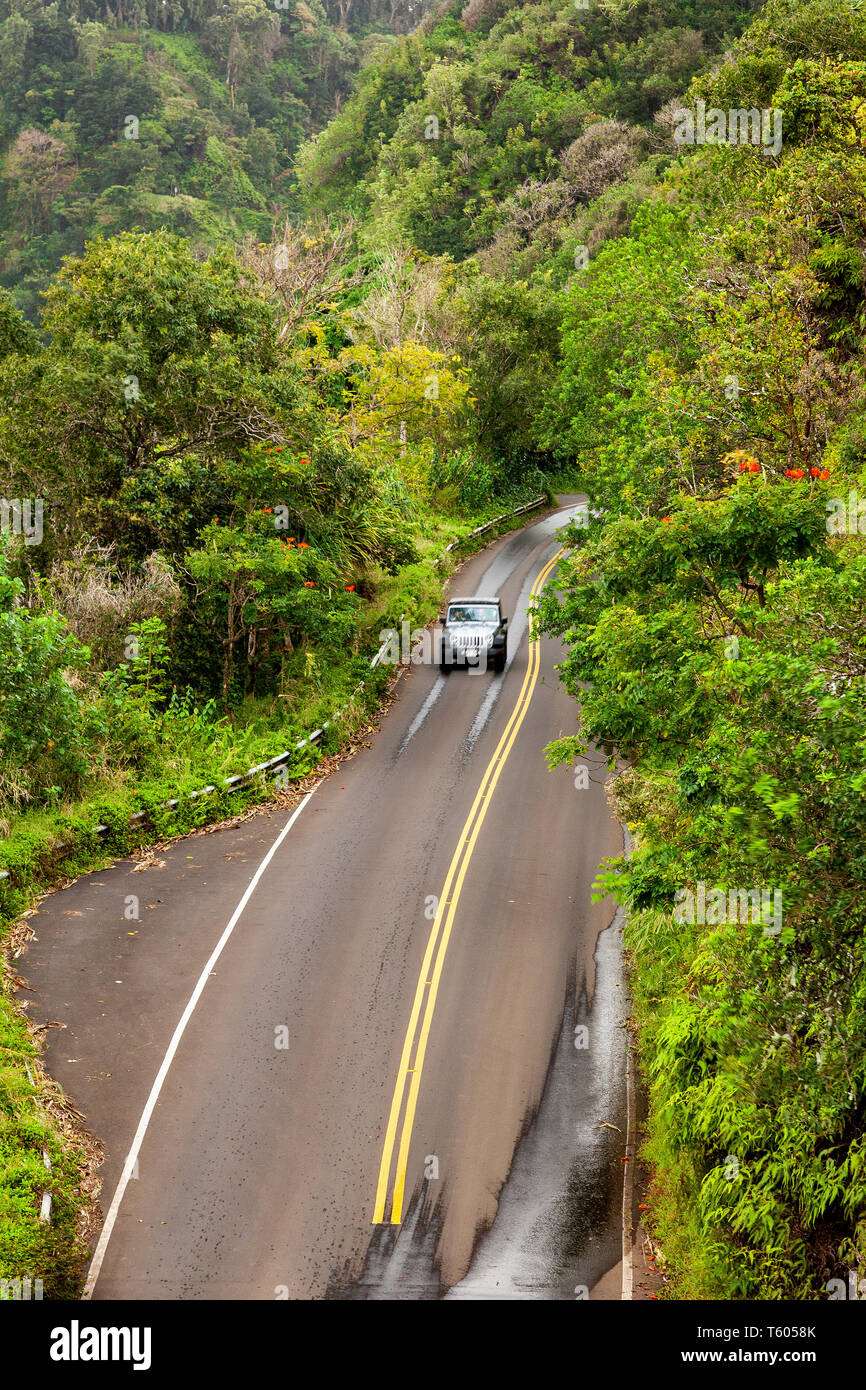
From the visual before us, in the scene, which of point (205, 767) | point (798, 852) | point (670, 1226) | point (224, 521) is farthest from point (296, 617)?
point (798, 852)

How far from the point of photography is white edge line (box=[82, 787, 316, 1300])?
11.2 m

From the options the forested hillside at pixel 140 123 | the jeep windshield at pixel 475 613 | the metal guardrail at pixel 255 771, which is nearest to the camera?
the metal guardrail at pixel 255 771

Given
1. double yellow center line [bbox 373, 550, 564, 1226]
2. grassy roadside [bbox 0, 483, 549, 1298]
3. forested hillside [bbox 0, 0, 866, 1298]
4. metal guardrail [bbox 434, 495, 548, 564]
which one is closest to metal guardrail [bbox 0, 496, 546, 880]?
grassy roadside [bbox 0, 483, 549, 1298]

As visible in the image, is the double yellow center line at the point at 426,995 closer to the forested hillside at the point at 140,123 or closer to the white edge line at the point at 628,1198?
the white edge line at the point at 628,1198

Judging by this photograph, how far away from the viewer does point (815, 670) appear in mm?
8703

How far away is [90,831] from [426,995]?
7082 mm

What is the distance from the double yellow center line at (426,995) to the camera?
12469 millimetres

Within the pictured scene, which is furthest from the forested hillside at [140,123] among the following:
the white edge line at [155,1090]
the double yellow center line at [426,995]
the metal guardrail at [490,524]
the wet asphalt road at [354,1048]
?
the white edge line at [155,1090]

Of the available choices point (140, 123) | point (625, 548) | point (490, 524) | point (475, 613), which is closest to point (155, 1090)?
point (625, 548)

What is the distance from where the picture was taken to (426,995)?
15.9 meters

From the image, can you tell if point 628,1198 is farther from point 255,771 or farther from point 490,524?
point 490,524

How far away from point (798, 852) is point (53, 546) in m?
20.6

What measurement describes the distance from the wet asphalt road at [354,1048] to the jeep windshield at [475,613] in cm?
841

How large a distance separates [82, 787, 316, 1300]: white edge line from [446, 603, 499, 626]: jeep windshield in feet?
38.4
